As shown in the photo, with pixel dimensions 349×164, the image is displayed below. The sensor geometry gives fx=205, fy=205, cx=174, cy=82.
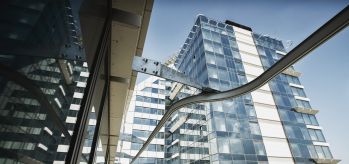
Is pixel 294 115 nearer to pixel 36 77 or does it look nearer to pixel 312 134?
pixel 312 134

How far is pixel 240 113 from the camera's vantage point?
18.8 m

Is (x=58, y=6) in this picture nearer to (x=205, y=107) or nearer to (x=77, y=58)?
(x=77, y=58)

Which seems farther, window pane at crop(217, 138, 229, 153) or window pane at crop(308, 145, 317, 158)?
window pane at crop(308, 145, 317, 158)

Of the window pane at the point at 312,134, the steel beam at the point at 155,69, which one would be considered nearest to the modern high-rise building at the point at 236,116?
the window pane at the point at 312,134

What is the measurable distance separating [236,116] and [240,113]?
0.76 metres

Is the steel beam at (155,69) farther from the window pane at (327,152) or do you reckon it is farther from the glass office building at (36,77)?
the window pane at (327,152)

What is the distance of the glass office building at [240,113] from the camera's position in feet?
56.3

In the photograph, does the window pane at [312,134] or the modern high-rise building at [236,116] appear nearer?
the modern high-rise building at [236,116]

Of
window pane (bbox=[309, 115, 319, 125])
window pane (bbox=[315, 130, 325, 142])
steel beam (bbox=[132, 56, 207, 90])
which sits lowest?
steel beam (bbox=[132, 56, 207, 90])

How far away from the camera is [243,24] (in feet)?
84.0

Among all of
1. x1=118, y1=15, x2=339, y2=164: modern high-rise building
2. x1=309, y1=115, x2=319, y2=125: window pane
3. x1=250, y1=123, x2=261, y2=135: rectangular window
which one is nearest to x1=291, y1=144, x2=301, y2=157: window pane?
x1=118, y1=15, x2=339, y2=164: modern high-rise building

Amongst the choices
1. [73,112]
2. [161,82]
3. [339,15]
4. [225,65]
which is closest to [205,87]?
[339,15]

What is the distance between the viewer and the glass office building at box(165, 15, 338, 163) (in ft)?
56.3

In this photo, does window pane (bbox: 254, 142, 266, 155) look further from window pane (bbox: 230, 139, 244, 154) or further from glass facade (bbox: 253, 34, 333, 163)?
glass facade (bbox: 253, 34, 333, 163)
